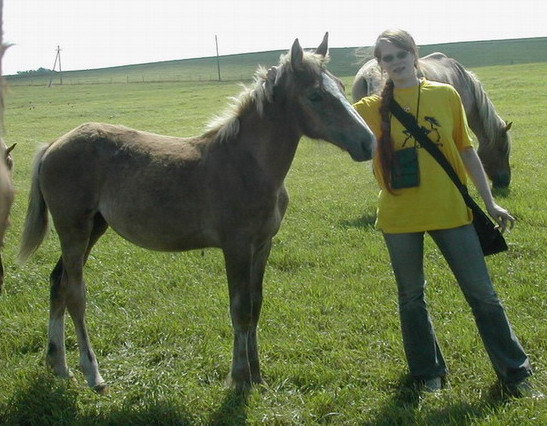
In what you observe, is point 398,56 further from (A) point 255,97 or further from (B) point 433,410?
(B) point 433,410

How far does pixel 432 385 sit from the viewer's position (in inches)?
167

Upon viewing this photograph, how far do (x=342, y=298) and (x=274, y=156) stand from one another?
1993mm

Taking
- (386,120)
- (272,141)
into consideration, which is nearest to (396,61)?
(386,120)

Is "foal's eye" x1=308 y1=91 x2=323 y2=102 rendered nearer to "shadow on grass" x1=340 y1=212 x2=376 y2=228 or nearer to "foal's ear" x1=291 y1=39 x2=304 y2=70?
"foal's ear" x1=291 y1=39 x2=304 y2=70

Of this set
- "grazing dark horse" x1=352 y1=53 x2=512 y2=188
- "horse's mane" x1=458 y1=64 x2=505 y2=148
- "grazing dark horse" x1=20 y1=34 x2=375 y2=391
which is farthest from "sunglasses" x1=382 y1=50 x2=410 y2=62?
"horse's mane" x1=458 y1=64 x2=505 y2=148

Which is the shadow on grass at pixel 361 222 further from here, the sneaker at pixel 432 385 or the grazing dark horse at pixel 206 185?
the sneaker at pixel 432 385

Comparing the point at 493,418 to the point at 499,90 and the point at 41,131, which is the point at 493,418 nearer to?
the point at 41,131

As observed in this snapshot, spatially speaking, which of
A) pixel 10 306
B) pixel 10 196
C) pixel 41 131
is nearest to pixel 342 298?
pixel 10 306

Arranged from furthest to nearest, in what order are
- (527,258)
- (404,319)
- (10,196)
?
1. (527,258)
2. (404,319)
3. (10,196)

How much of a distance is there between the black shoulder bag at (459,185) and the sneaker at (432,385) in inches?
35.7

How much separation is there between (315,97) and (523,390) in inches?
88.8

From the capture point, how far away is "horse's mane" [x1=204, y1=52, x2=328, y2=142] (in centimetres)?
427

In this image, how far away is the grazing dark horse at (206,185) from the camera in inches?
169

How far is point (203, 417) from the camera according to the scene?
412 centimetres
